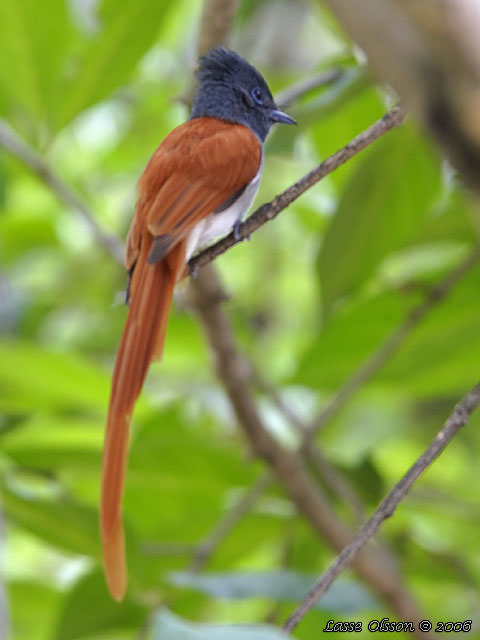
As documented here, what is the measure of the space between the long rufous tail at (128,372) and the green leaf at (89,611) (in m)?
0.51

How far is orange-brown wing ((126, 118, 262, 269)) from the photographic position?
1.34 meters

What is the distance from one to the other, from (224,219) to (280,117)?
30 cm

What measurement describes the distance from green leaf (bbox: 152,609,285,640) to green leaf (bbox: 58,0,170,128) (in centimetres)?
133

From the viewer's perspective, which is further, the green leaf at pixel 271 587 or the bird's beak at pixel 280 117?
the bird's beak at pixel 280 117

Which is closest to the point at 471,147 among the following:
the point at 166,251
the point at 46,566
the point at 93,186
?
the point at 166,251

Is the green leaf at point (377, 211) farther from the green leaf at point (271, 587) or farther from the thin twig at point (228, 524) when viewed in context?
the green leaf at point (271, 587)

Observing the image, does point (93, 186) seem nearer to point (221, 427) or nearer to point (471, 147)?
point (221, 427)

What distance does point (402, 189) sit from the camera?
173cm

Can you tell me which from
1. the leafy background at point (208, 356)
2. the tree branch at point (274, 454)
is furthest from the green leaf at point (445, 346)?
the tree branch at point (274, 454)

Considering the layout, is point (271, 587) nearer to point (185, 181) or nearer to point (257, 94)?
point (185, 181)

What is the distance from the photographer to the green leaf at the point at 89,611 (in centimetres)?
162

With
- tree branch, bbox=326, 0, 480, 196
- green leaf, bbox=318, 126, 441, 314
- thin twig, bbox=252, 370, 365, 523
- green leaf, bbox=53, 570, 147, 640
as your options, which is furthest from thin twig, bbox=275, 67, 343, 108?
tree branch, bbox=326, 0, 480, 196

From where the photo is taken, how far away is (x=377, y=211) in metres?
1.73

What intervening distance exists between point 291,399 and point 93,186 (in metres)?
1.30
